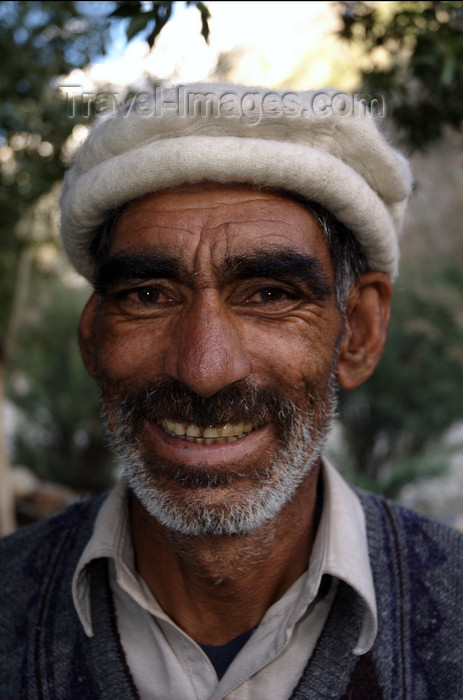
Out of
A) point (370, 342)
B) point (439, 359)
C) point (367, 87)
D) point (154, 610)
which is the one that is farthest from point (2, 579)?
point (439, 359)

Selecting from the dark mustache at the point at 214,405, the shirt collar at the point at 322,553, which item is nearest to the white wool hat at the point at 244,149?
the dark mustache at the point at 214,405

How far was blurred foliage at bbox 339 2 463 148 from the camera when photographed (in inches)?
83.8

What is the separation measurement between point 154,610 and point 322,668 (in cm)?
49

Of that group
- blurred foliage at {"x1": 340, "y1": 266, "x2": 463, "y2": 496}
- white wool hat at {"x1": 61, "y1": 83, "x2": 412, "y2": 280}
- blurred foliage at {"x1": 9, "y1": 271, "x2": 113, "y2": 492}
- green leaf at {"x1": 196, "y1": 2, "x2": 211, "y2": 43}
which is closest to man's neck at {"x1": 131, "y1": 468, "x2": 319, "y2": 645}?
white wool hat at {"x1": 61, "y1": 83, "x2": 412, "y2": 280}

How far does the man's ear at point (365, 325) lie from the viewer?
79.1 inches

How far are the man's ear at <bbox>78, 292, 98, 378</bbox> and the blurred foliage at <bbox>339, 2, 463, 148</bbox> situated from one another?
1.40 metres

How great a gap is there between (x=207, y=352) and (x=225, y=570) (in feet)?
2.14

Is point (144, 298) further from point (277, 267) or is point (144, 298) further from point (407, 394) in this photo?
point (407, 394)

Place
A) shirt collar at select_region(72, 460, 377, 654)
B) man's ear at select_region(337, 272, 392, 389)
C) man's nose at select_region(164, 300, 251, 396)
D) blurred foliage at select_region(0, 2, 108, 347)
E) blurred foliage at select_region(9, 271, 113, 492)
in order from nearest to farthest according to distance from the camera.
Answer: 1. man's nose at select_region(164, 300, 251, 396)
2. shirt collar at select_region(72, 460, 377, 654)
3. man's ear at select_region(337, 272, 392, 389)
4. blurred foliage at select_region(0, 2, 108, 347)
5. blurred foliage at select_region(9, 271, 113, 492)

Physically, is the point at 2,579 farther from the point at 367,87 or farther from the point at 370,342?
the point at 367,87

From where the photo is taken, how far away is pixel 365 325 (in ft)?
6.66

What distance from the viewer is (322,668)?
5.23 ft

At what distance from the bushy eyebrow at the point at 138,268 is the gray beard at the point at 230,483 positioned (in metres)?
0.37

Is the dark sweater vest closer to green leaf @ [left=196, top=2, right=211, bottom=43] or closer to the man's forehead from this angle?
the man's forehead
